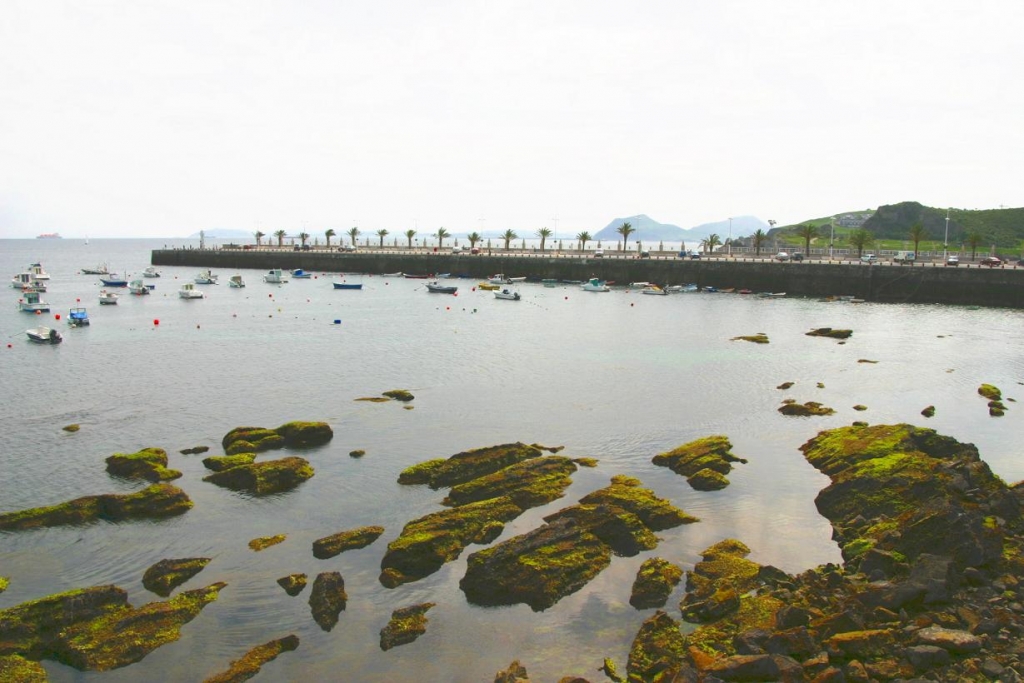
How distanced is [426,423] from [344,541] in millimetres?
16391

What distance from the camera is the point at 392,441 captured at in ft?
128

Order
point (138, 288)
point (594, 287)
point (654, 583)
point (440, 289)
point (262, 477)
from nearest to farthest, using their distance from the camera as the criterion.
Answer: point (654, 583)
point (262, 477)
point (138, 288)
point (440, 289)
point (594, 287)

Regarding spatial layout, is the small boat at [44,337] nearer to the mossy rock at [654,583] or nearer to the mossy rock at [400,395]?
the mossy rock at [400,395]

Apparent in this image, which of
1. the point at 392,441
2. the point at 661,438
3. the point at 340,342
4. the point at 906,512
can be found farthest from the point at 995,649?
the point at 340,342

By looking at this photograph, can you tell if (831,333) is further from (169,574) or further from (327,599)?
(169,574)

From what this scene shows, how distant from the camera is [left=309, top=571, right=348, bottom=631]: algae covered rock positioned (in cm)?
2184

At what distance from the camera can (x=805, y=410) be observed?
45.3 meters

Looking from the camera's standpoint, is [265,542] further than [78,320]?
No

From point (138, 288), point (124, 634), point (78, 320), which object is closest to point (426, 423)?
point (124, 634)

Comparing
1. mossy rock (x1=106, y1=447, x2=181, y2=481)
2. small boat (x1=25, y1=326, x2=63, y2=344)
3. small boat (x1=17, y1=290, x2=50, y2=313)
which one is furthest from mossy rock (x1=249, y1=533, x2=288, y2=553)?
small boat (x1=17, y1=290, x2=50, y2=313)

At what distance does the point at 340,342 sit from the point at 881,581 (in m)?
59.1

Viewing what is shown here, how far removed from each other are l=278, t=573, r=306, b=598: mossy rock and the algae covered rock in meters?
0.43

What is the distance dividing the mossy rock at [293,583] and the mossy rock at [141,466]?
1236 centimetres

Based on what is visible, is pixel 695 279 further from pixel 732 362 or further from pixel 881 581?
pixel 881 581
